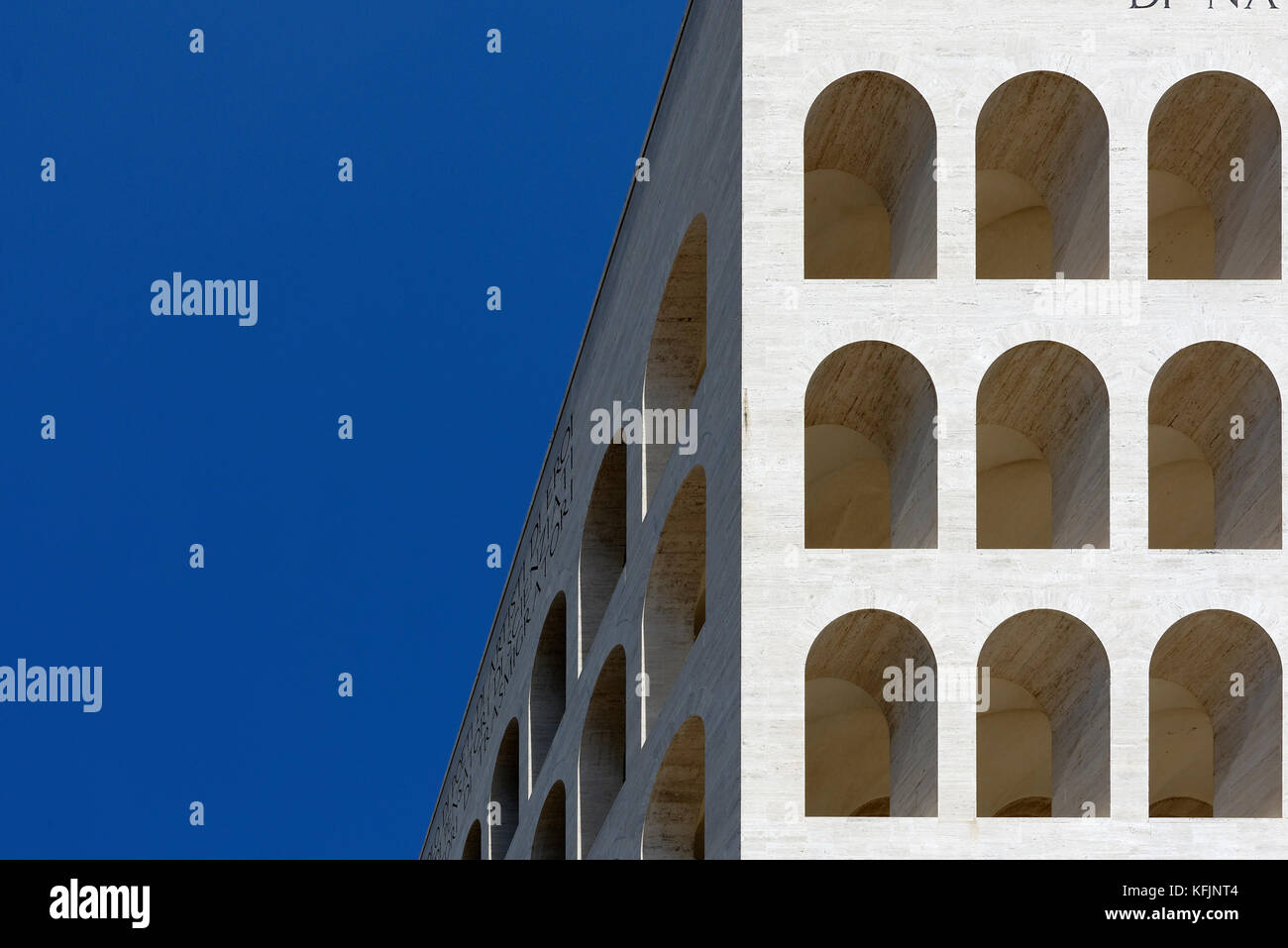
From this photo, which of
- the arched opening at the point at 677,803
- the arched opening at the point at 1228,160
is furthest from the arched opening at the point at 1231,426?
the arched opening at the point at 677,803

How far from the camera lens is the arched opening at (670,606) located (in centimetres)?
3569

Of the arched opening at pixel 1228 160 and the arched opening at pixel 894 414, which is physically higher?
the arched opening at pixel 1228 160

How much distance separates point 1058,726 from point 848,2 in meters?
8.55

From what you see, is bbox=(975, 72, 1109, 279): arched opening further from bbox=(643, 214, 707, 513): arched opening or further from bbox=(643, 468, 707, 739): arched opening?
bbox=(643, 468, 707, 739): arched opening

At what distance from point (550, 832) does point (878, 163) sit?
1692cm

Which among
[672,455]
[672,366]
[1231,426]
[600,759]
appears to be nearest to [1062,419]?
[1231,426]

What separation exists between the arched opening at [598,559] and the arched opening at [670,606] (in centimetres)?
505

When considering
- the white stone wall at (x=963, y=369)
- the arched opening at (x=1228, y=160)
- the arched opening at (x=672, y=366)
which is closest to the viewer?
the white stone wall at (x=963, y=369)

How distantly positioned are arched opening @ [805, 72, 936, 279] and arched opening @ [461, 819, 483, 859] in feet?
72.2

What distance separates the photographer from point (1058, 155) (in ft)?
106

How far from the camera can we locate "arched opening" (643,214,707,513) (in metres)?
36.2
